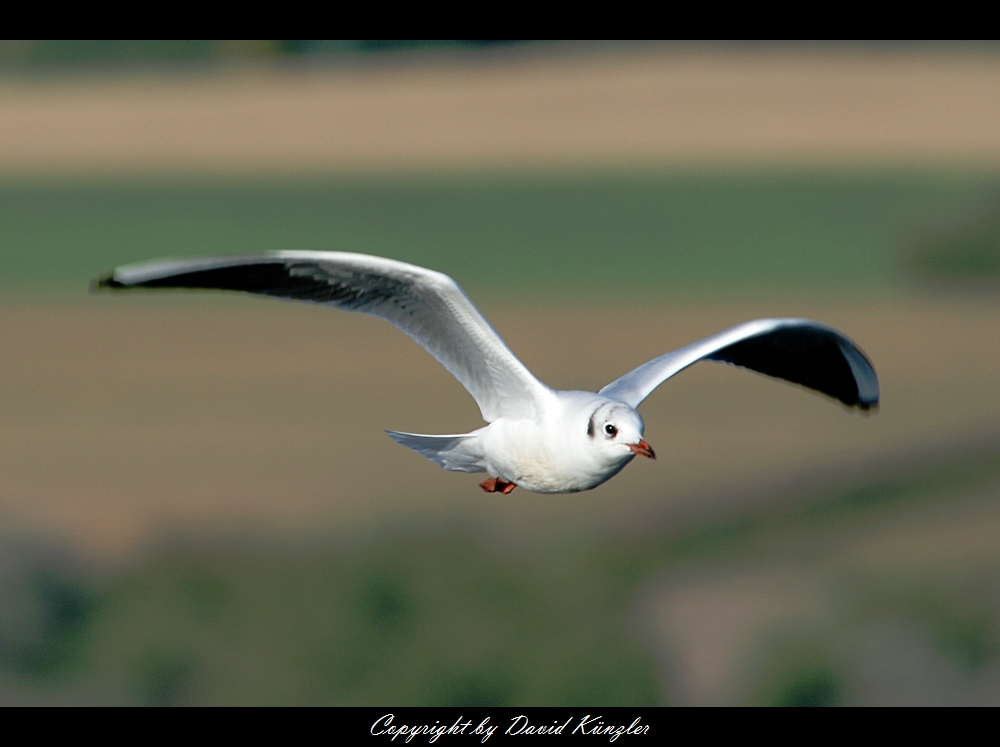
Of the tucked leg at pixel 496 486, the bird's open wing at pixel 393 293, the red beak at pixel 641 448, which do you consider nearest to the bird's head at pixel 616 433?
the red beak at pixel 641 448

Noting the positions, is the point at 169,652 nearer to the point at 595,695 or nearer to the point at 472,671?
→ the point at 472,671

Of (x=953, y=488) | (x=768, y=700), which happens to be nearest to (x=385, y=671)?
(x=768, y=700)

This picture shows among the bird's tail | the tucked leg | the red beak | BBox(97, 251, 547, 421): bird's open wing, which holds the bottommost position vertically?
the tucked leg

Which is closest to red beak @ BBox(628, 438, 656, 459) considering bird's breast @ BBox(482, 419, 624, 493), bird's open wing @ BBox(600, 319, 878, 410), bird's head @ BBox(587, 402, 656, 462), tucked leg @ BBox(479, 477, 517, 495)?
bird's head @ BBox(587, 402, 656, 462)

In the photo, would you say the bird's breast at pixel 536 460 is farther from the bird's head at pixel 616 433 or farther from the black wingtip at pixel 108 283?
the black wingtip at pixel 108 283

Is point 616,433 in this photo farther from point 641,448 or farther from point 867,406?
point 867,406

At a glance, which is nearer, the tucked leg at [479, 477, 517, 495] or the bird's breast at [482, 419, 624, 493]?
the bird's breast at [482, 419, 624, 493]

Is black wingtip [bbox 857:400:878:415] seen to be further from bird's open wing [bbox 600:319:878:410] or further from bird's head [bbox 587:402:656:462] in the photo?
bird's head [bbox 587:402:656:462]

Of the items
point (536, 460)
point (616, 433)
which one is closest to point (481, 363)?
point (536, 460)
